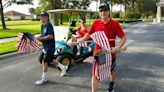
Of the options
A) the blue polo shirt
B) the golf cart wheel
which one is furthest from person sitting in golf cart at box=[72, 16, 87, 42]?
the blue polo shirt

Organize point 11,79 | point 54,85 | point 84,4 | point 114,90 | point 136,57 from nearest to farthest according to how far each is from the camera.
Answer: point 114,90, point 54,85, point 11,79, point 136,57, point 84,4

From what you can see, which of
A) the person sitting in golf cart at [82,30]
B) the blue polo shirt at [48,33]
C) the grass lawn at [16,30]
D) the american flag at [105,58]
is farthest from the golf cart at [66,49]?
the grass lawn at [16,30]

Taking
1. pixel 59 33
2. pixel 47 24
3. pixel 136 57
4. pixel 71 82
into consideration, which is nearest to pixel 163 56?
pixel 136 57

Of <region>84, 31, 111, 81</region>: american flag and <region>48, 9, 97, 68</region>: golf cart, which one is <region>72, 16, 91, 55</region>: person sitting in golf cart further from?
<region>84, 31, 111, 81</region>: american flag

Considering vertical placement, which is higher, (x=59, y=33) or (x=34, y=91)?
(x=59, y=33)

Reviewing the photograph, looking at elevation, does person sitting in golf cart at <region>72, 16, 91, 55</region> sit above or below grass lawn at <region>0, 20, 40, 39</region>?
above

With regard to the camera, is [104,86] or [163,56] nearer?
[104,86]

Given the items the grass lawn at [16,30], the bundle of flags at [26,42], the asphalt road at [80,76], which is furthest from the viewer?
the grass lawn at [16,30]

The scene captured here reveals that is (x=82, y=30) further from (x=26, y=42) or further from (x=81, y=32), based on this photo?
(x=26, y=42)

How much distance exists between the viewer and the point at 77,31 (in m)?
8.41

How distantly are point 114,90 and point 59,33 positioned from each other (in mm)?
3335

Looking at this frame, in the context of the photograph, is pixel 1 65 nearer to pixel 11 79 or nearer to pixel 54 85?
pixel 11 79

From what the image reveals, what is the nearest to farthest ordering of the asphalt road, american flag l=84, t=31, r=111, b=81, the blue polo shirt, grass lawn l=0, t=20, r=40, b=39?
1. american flag l=84, t=31, r=111, b=81
2. the asphalt road
3. the blue polo shirt
4. grass lawn l=0, t=20, r=40, b=39

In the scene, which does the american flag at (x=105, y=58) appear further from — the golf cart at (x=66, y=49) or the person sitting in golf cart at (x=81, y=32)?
the person sitting in golf cart at (x=81, y=32)
